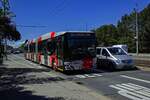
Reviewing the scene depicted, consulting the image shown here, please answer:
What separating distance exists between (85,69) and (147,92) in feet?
34.8

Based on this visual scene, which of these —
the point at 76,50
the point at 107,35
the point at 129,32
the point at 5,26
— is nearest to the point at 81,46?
the point at 76,50

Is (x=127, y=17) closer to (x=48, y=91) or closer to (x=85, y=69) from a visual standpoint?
(x=85, y=69)

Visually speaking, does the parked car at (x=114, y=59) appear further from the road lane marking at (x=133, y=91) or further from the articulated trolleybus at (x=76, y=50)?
the road lane marking at (x=133, y=91)

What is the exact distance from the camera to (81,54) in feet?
77.5

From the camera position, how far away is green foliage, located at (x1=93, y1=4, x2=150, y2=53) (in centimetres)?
9262

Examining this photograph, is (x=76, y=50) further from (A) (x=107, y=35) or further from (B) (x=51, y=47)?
(A) (x=107, y=35)

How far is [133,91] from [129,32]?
300 ft

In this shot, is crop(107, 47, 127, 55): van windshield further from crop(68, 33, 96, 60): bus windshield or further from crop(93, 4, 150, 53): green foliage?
crop(93, 4, 150, 53): green foliage

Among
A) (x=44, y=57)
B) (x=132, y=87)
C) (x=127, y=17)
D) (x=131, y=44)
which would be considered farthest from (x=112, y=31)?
(x=132, y=87)

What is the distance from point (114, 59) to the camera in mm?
25578

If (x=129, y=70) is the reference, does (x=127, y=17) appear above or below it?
above

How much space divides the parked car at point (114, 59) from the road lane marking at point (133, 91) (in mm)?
8147

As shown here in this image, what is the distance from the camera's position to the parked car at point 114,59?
2522 centimetres

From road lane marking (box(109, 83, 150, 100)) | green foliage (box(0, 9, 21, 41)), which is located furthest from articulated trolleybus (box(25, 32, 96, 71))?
road lane marking (box(109, 83, 150, 100))
